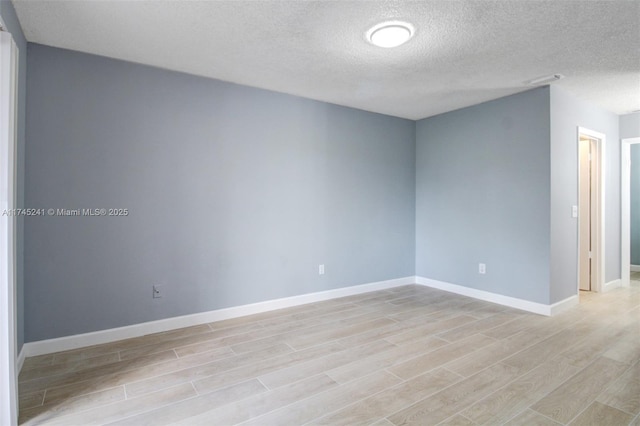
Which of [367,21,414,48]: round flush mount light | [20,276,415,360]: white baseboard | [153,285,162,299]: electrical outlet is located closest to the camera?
[367,21,414,48]: round flush mount light

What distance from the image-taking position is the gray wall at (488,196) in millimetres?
3539

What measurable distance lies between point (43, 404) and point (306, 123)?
3353 mm

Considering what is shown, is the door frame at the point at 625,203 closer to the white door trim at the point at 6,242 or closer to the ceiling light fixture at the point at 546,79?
the ceiling light fixture at the point at 546,79

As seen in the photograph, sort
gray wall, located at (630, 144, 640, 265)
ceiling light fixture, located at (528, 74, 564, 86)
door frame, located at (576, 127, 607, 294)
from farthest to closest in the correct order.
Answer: gray wall, located at (630, 144, 640, 265)
door frame, located at (576, 127, 607, 294)
ceiling light fixture, located at (528, 74, 564, 86)

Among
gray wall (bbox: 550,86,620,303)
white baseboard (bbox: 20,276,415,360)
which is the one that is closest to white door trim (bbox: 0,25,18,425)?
white baseboard (bbox: 20,276,415,360)

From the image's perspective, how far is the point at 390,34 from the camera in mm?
2334

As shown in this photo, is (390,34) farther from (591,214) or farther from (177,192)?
(591,214)

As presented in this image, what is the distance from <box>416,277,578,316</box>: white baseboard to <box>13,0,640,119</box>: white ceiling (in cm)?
241

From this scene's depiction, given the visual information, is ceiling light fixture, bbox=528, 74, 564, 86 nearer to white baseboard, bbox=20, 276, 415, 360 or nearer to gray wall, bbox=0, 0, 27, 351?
white baseboard, bbox=20, 276, 415, 360

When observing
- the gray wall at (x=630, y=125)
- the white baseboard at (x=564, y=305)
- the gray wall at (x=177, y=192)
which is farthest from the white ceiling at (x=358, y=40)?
the white baseboard at (x=564, y=305)

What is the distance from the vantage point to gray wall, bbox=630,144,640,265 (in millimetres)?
5750

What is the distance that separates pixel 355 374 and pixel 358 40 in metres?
2.50

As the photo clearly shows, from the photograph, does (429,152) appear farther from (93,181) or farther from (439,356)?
(93,181)

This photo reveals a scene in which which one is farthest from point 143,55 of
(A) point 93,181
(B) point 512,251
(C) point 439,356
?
(B) point 512,251
